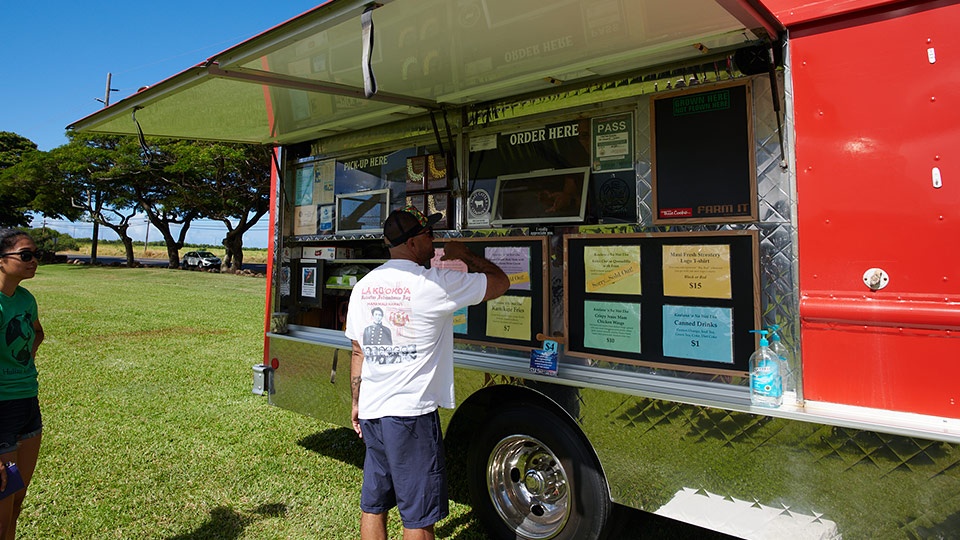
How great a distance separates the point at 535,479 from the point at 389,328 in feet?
4.17

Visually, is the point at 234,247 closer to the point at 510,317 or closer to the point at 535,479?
the point at 510,317

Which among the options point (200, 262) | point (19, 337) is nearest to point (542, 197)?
point (19, 337)

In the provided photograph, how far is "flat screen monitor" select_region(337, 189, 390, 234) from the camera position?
4.14 metres

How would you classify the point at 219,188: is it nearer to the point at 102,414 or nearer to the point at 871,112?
the point at 102,414

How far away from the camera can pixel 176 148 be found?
27656mm

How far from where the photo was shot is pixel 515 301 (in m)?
3.30

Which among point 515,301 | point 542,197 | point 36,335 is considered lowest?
point 36,335

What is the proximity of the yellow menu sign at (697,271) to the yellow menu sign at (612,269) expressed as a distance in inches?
6.1

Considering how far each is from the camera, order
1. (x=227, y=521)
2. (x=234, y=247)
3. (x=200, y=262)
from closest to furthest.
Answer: (x=227, y=521)
(x=234, y=247)
(x=200, y=262)

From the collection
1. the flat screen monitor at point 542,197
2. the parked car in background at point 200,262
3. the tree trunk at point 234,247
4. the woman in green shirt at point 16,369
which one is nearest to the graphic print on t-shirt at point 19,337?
the woman in green shirt at point 16,369

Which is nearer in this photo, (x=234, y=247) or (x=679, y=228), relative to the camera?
(x=679, y=228)

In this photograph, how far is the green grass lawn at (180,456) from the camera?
3.57m

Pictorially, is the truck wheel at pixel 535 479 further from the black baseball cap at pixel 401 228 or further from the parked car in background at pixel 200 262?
the parked car in background at pixel 200 262

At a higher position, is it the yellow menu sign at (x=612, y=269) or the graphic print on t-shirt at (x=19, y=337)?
the yellow menu sign at (x=612, y=269)
